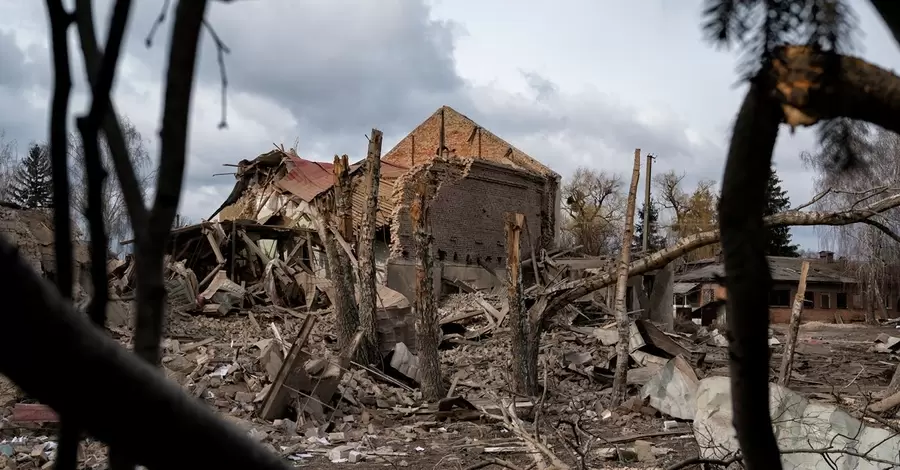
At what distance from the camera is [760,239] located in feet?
3.80

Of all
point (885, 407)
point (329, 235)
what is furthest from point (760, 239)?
point (329, 235)

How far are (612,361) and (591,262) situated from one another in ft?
29.1

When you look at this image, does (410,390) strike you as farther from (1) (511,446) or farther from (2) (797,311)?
(2) (797,311)

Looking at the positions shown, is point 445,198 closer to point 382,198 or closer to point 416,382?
point 382,198

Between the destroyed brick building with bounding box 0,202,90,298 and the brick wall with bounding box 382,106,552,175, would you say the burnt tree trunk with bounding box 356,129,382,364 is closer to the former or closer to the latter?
the destroyed brick building with bounding box 0,202,90,298

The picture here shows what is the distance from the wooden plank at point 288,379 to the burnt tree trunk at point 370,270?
117 inches

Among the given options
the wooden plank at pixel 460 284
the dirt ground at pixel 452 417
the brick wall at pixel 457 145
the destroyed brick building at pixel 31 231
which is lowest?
the dirt ground at pixel 452 417

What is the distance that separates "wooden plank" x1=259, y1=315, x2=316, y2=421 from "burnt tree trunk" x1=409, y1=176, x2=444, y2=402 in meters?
2.37

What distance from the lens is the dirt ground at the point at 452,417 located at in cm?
771

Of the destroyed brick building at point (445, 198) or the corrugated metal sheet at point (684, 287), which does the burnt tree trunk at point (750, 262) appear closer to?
the destroyed brick building at point (445, 198)

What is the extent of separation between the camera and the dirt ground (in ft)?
25.3

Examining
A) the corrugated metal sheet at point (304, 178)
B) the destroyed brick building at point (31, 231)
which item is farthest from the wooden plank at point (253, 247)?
the destroyed brick building at point (31, 231)

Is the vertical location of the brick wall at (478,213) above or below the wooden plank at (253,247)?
above

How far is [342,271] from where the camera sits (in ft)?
43.6
